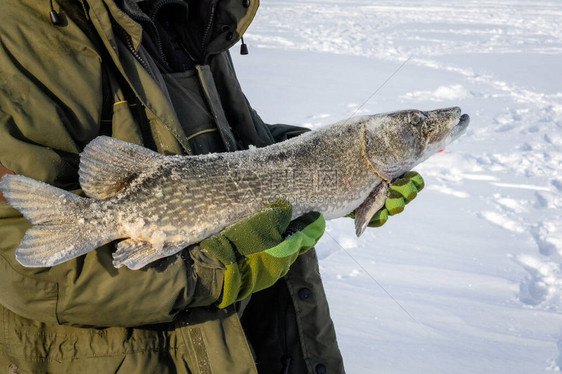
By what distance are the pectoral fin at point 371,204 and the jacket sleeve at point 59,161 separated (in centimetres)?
86

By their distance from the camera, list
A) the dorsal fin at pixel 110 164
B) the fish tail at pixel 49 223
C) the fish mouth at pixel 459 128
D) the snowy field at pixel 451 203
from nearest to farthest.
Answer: the fish tail at pixel 49 223 → the dorsal fin at pixel 110 164 → the fish mouth at pixel 459 128 → the snowy field at pixel 451 203

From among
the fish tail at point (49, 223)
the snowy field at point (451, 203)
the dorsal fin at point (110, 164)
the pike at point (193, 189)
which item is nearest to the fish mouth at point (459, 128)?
the pike at point (193, 189)

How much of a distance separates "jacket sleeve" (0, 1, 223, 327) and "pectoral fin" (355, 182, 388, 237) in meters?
0.86

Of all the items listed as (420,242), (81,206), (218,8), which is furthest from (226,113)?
(420,242)

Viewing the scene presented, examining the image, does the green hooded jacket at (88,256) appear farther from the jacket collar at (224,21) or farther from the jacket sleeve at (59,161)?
the jacket collar at (224,21)

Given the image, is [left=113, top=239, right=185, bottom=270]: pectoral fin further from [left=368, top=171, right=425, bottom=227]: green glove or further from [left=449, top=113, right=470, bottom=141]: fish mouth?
[left=449, top=113, right=470, bottom=141]: fish mouth

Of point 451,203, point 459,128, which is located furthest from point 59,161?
point 451,203

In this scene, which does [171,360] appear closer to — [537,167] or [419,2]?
[537,167]

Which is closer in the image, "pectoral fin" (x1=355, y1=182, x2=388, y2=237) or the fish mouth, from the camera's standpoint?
"pectoral fin" (x1=355, y1=182, x2=388, y2=237)

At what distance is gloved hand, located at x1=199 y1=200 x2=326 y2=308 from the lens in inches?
65.8

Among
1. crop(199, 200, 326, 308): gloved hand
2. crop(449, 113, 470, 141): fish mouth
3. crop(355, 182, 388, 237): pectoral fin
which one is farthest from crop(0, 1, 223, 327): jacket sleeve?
crop(449, 113, 470, 141): fish mouth

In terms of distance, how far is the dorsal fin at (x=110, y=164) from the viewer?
154 cm

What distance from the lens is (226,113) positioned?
2346 millimetres

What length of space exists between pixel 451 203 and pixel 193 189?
3344 mm
